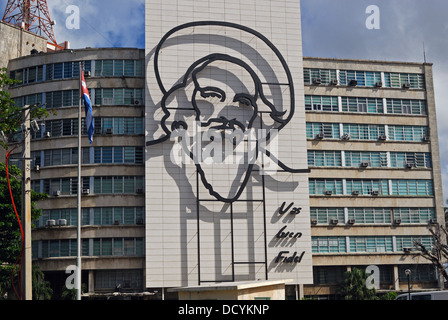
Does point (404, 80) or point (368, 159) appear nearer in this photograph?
point (368, 159)

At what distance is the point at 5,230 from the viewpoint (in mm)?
44688

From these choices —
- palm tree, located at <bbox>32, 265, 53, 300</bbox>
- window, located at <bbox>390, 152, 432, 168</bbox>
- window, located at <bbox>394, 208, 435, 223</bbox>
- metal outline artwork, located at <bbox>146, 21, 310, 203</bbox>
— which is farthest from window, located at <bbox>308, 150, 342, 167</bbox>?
palm tree, located at <bbox>32, 265, 53, 300</bbox>

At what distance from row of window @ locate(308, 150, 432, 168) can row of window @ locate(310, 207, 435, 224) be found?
4.00 metres

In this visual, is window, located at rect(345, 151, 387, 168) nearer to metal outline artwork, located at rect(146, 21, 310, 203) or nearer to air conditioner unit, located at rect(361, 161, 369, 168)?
air conditioner unit, located at rect(361, 161, 369, 168)

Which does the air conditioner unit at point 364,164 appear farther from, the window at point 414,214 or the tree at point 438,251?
the tree at point 438,251

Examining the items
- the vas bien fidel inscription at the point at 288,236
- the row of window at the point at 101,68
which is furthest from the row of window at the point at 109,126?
the vas bien fidel inscription at the point at 288,236

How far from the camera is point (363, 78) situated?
58.1 metres

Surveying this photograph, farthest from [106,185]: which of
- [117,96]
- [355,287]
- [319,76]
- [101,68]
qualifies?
[355,287]

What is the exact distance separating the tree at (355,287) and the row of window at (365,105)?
14540 mm

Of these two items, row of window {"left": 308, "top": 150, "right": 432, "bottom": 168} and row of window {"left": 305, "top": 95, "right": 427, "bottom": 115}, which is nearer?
row of window {"left": 308, "top": 150, "right": 432, "bottom": 168}

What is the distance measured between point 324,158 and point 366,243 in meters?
8.36

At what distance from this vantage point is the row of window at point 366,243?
5472cm

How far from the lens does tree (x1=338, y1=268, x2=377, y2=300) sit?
52094mm

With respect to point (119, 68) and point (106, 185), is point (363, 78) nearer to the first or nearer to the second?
point (119, 68)
